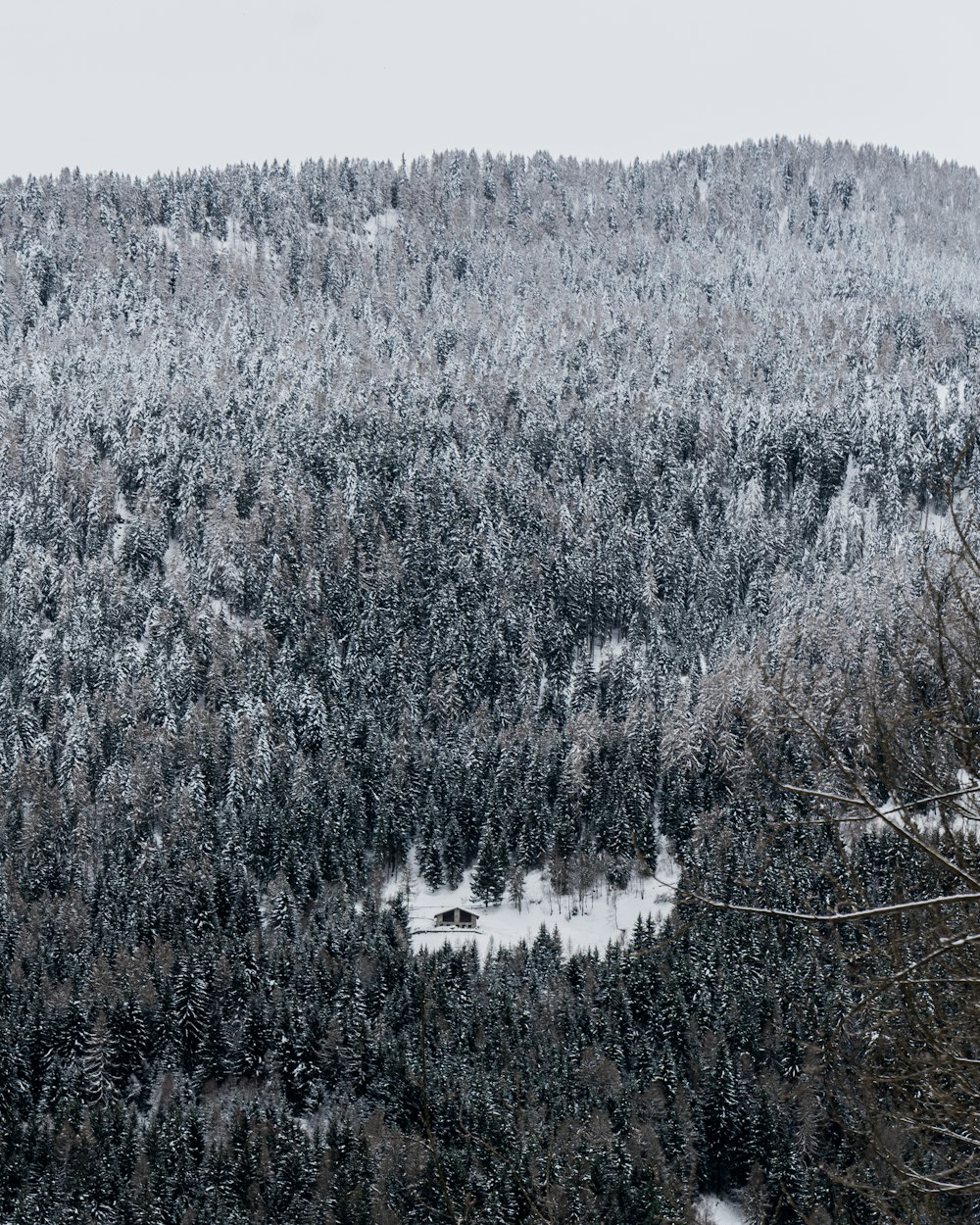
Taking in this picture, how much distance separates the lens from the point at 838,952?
5758mm

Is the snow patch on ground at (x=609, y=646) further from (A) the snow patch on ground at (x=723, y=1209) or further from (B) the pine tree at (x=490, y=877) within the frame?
(A) the snow patch on ground at (x=723, y=1209)

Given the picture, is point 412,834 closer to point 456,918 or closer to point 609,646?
point 456,918

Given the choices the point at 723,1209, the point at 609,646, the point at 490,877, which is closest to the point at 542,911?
the point at 490,877

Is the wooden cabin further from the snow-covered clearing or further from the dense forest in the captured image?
the dense forest

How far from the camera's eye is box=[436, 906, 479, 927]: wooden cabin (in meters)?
114

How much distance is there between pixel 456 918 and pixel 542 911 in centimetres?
940

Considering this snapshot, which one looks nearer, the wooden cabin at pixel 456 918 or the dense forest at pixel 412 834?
the dense forest at pixel 412 834

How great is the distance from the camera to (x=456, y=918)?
114000 millimetres

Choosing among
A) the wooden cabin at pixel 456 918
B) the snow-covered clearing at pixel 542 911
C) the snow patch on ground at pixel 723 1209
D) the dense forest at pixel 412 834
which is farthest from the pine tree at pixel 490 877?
the snow patch on ground at pixel 723 1209

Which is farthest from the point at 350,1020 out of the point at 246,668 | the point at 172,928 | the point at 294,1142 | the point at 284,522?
the point at 284,522

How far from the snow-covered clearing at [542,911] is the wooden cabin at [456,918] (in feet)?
2.42

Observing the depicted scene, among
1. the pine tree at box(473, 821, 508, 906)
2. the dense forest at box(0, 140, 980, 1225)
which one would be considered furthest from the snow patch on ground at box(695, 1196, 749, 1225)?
the pine tree at box(473, 821, 508, 906)

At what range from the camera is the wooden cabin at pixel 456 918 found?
11375 centimetres

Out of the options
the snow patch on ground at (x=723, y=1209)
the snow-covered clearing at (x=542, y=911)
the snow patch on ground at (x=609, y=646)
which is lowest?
the snow-covered clearing at (x=542, y=911)
